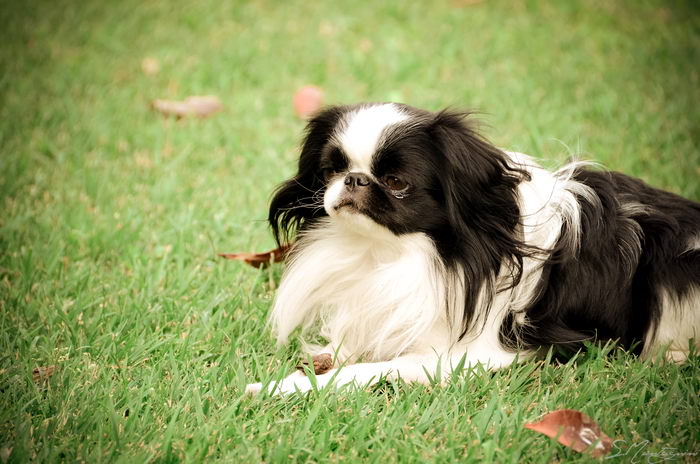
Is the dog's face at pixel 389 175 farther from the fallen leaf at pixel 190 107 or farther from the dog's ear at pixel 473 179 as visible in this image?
the fallen leaf at pixel 190 107

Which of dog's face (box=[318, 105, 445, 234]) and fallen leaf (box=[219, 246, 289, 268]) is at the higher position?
dog's face (box=[318, 105, 445, 234])

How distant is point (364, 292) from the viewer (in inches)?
103

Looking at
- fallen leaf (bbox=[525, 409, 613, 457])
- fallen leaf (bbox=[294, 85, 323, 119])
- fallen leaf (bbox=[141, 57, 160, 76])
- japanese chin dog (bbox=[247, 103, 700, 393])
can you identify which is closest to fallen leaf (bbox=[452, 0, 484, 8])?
fallen leaf (bbox=[294, 85, 323, 119])

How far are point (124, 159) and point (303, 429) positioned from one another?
2.69m

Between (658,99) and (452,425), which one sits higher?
(658,99)

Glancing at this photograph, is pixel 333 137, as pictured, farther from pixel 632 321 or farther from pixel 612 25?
pixel 612 25

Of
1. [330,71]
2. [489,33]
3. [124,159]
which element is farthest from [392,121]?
[489,33]

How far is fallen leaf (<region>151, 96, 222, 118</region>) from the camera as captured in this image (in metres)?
4.93

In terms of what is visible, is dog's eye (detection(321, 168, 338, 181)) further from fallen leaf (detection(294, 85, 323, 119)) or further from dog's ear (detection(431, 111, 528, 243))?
fallen leaf (detection(294, 85, 323, 119))

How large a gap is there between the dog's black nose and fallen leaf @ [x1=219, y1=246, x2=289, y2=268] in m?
0.93

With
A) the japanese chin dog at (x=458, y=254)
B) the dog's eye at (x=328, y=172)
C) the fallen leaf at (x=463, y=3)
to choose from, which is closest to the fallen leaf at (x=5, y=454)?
the japanese chin dog at (x=458, y=254)

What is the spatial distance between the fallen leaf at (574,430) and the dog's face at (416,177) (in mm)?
626

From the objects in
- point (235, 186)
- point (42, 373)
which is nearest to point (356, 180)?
point (42, 373)

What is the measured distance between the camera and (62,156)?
13.9 feet
